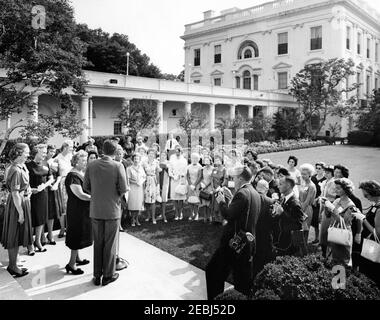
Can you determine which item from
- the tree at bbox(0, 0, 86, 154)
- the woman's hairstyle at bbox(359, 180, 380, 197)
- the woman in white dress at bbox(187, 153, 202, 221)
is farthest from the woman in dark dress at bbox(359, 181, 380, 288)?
the tree at bbox(0, 0, 86, 154)

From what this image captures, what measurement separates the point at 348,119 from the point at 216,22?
73.2 ft

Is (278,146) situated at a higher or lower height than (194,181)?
higher

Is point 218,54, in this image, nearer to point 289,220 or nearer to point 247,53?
point 247,53

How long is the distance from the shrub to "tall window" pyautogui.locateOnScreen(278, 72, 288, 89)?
1313cm

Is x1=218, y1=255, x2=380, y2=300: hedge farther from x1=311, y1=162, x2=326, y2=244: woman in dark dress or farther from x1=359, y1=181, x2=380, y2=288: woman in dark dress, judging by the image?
x1=311, y1=162, x2=326, y2=244: woman in dark dress

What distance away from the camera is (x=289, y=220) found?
4.80m

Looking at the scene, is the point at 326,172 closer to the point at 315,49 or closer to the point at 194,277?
the point at 194,277

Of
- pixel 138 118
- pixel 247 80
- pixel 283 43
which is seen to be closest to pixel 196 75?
pixel 247 80

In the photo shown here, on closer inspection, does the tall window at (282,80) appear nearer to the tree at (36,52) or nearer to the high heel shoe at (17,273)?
the tree at (36,52)

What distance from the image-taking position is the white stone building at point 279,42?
37.8m

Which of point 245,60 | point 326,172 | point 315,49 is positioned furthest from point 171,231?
point 245,60

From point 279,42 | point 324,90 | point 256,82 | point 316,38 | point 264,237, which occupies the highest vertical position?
point 279,42

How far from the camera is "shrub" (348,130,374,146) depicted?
30.5 meters

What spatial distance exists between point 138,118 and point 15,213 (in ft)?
58.7
